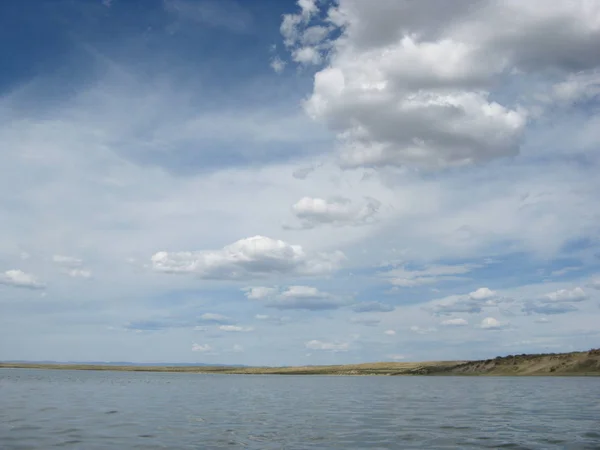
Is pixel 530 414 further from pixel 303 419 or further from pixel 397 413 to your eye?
pixel 303 419

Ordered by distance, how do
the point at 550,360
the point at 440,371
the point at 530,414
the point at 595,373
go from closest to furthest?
1. the point at 530,414
2. the point at 595,373
3. the point at 550,360
4. the point at 440,371

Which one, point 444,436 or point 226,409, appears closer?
point 444,436

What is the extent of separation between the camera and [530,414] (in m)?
47.0

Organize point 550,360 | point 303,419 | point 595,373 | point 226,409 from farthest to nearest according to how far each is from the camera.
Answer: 1. point 550,360
2. point 595,373
3. point 226,409
4. point 303,419

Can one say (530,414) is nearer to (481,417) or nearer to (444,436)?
(481,417)

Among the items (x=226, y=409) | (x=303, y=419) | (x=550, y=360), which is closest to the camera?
(x=303, y=419)

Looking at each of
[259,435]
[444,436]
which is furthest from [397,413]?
[259,435]

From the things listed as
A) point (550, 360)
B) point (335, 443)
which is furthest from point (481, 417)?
point (550, 360)

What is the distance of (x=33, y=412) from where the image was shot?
46500mm

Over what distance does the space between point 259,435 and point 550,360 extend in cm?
13903

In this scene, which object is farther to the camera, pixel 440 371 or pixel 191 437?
pixel 440 371

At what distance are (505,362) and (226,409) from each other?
427ft

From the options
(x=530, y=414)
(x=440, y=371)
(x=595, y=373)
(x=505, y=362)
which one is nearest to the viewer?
(x=530, y=414)

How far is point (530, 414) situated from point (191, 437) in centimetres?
2967
